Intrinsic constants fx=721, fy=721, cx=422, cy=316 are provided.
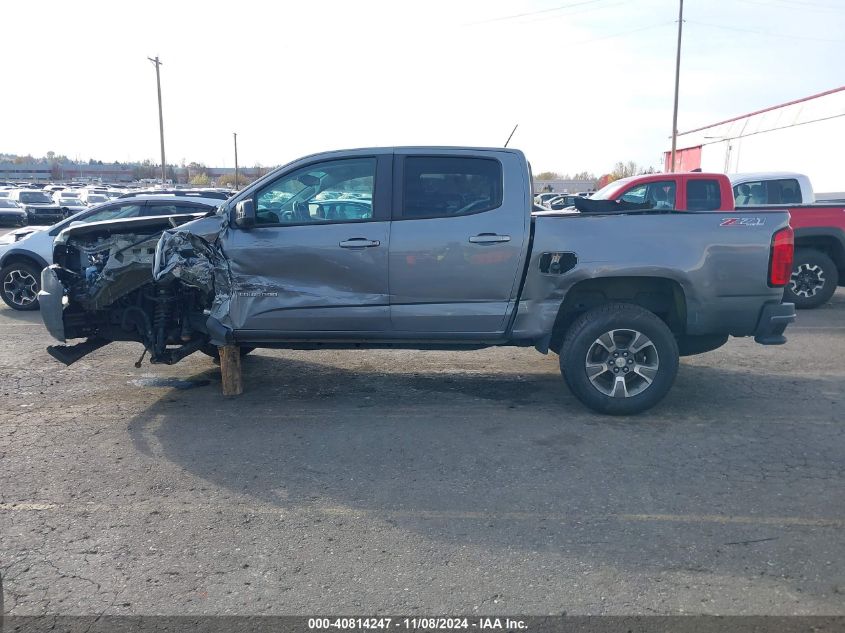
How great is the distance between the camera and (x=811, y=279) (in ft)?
35.0

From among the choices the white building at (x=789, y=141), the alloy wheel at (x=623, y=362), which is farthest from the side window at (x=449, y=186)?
the white building at (x=789, y=141)

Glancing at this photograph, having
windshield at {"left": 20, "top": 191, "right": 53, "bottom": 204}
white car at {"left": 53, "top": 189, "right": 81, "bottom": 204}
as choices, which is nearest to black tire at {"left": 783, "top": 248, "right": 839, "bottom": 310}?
windshield at {"left": 20, "top": 191, "right": 53, "bottom": 204}

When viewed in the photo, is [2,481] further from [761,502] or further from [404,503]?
[761,502]

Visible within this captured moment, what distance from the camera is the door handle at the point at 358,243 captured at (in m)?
5.79

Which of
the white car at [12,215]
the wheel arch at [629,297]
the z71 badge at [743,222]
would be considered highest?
the z71 badge at [743,222]

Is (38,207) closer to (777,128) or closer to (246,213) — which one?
(246,213)

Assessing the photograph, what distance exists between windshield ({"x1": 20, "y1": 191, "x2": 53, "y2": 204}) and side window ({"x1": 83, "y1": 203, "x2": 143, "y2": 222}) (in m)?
27.1

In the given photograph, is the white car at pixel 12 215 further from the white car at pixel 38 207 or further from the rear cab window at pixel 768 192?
the rear cab window at pixel 768 192

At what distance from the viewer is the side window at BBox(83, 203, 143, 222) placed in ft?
35.7

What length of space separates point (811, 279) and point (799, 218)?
1.02m

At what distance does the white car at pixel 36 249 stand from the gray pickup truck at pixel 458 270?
4827mm

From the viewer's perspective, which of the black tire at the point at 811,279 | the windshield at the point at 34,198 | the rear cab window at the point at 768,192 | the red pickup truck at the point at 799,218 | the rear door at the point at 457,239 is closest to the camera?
the rear door at the point at 457,239

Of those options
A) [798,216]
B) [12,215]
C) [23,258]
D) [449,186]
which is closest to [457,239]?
[449,186]

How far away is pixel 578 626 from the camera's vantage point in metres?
3.14
